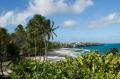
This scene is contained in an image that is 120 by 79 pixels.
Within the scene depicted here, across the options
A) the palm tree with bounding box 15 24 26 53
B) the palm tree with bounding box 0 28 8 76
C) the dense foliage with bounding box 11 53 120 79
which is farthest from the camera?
the palm tree with bounding box 15 24 26 53

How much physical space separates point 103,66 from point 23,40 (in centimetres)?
12075

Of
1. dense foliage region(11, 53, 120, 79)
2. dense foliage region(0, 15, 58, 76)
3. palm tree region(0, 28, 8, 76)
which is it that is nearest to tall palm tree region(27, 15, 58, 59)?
dense foliage region(0, 15, 58, 76)

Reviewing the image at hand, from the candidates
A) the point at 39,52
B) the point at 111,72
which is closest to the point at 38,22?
the point at 39,52

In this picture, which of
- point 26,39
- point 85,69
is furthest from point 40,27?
point 85,69

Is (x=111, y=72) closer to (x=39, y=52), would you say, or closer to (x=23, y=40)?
(x=23, y=40)

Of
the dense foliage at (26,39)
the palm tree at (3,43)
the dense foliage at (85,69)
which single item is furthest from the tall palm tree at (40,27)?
the dense foliage at (85,69)

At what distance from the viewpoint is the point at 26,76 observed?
55375 mm

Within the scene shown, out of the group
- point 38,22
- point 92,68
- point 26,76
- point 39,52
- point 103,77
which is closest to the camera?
point 103,77

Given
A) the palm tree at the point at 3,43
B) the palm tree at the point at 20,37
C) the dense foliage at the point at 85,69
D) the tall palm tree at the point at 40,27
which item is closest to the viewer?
the dense foliage at the point at 85,69

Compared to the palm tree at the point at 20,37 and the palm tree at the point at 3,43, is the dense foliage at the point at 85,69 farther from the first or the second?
the palm tree at the point at 20,37

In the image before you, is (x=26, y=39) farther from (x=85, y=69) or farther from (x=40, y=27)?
(x=85, y=69)

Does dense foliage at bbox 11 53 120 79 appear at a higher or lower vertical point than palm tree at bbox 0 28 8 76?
lower

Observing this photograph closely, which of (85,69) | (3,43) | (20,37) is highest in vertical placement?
(20,37)

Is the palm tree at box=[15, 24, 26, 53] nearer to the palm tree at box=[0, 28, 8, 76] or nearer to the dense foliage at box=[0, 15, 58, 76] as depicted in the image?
the dense foliage at box=[0, 15, 58, 76]
